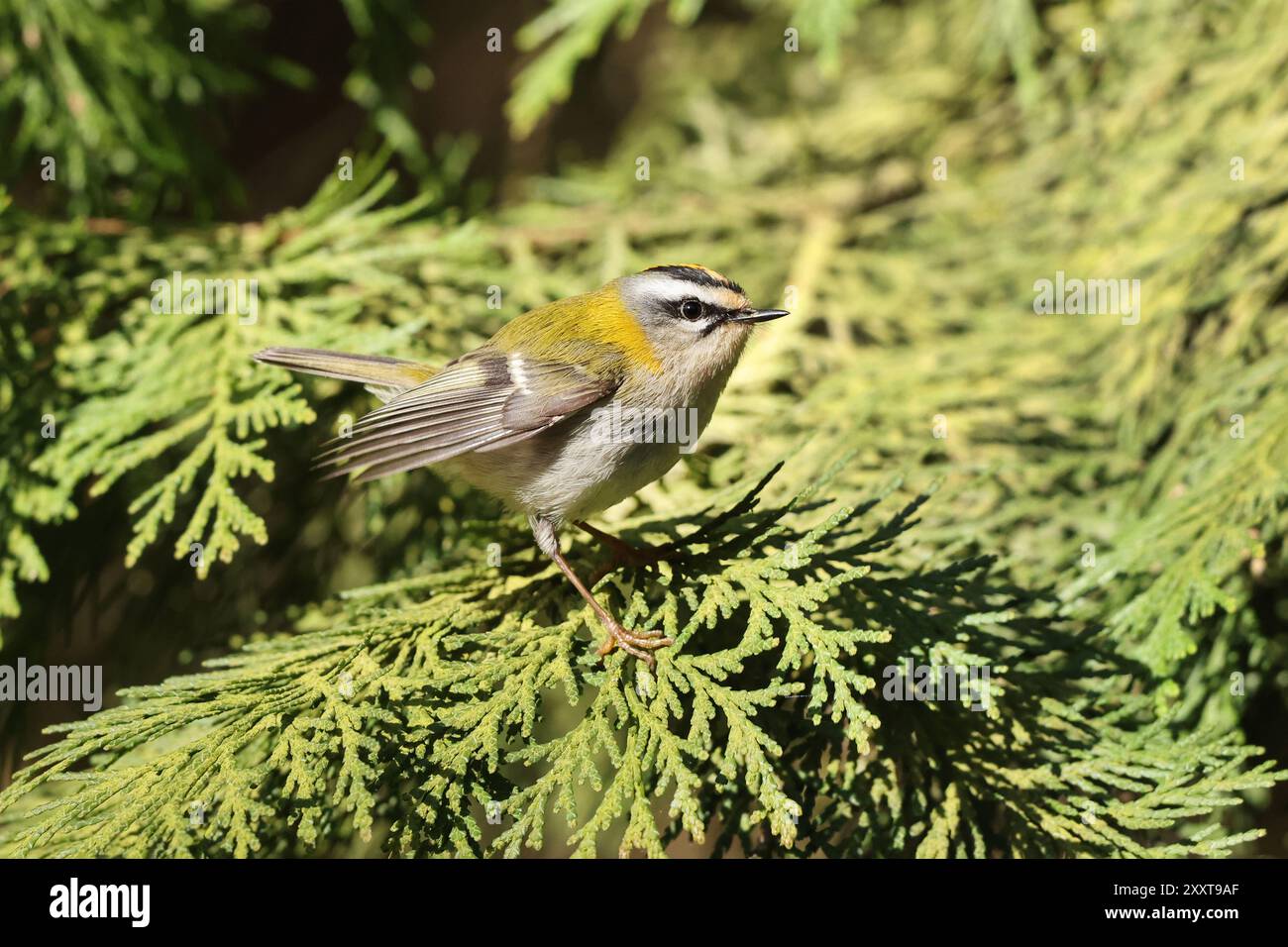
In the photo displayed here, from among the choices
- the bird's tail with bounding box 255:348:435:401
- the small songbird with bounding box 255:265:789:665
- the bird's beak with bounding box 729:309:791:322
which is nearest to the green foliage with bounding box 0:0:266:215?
the bird's tail with bounding box 255:348:435:401

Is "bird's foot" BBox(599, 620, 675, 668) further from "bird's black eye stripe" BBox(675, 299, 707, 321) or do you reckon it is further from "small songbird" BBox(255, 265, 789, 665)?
"bird's black eye stripe" BBox(675, 299, 707, 321)

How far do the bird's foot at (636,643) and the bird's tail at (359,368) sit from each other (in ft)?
2.58

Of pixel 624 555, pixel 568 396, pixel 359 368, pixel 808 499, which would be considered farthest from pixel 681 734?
pixel 359 368

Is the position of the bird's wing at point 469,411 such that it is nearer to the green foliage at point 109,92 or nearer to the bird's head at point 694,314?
the bird's head at point 694,314

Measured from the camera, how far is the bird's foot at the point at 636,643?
166 cm

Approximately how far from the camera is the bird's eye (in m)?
2.16

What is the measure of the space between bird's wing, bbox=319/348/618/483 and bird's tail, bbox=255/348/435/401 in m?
0.11

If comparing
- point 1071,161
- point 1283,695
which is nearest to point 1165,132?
point 1071,161

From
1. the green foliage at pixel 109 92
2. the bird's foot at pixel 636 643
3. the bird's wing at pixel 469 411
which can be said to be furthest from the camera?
the green foliage at pixel 109 92

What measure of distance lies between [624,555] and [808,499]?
358 millimetres

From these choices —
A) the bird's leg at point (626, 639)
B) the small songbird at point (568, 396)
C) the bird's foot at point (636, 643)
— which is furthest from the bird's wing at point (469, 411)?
the bird's foot at point (636, 643)

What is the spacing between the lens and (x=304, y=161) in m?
4.12
